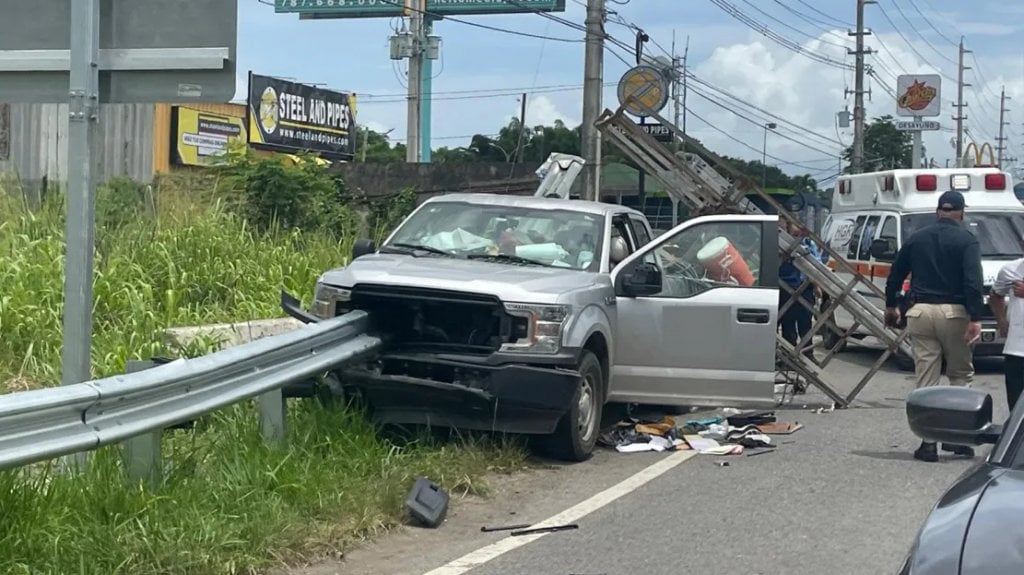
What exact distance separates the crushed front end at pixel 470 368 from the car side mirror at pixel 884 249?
27.1 ft

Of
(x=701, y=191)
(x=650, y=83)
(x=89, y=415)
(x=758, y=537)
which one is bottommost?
(x=758, y=537)

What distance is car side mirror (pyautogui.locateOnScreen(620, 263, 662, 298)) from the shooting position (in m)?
9.58

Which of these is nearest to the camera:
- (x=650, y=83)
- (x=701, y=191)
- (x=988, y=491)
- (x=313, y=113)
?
(x=988, y=491)

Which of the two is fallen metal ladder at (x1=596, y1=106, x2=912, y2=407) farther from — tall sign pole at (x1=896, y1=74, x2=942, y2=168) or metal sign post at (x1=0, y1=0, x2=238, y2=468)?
tall sign pole at (x1=896, y1=74, x2=942, y2=168)

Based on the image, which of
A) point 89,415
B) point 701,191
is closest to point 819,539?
point 89,415

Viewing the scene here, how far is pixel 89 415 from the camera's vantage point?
5.77 meters

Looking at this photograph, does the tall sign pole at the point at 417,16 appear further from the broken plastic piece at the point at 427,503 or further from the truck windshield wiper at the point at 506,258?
the broken plastic piece at the point at 427,503

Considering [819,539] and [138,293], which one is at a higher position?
[138,293]

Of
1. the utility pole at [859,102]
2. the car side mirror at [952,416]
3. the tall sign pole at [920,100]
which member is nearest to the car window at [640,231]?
Answer: the car side mirror at [952,416]

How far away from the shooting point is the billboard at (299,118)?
33.9 meters

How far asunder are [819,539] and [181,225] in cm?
842

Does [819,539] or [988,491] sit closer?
[988,491]

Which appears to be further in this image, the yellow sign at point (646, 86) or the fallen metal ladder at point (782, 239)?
the yellow sign at point (646, 86)

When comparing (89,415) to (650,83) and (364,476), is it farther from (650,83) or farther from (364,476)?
(650,83)
